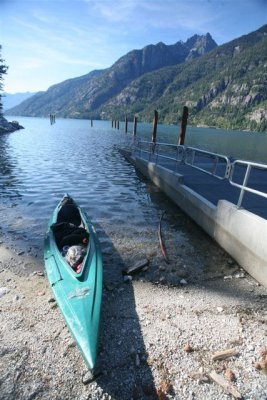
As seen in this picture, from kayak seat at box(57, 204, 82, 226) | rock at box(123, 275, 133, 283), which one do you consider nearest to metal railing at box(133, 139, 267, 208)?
rock at box(123, 275, 133, 283)

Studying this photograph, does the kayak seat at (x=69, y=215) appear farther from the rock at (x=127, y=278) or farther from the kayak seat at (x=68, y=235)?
the rock at (x=127, y=278)

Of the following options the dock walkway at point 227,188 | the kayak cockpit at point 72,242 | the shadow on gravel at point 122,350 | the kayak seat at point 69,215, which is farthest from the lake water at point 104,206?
the shadow on gravel at point 122,350

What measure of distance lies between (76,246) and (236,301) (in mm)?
3671

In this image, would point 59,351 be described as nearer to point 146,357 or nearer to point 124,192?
point 146,357

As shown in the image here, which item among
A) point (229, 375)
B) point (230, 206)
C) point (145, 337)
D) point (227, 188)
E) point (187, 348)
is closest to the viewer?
point (229, 375)

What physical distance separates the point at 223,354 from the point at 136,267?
10.3 ft

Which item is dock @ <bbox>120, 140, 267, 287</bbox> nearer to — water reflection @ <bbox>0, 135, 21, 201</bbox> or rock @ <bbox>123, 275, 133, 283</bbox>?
rock @ <bbox>123, 275, 133, 283</bbox>

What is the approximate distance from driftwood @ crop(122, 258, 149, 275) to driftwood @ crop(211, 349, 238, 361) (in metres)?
2.99

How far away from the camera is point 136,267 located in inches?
271

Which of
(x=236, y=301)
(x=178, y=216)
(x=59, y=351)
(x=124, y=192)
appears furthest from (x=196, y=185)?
(x=59, y=351)

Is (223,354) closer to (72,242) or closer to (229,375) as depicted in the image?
(229,375)

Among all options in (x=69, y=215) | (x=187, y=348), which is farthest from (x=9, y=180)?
(x=187, y=348)

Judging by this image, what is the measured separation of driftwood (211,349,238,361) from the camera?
4023 mm

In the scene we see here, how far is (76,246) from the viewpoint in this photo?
6520mm
